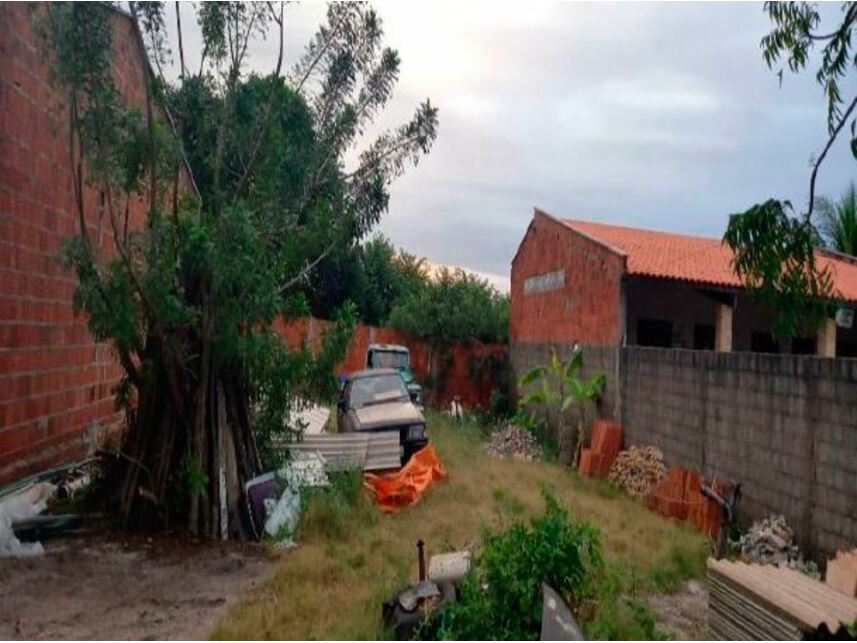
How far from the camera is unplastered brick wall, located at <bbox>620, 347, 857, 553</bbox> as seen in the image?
772cm

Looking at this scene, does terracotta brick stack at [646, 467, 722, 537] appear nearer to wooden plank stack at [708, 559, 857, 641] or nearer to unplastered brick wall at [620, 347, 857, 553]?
unplastered brick wall at [620, 347, 857, 553]

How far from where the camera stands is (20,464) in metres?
7.94

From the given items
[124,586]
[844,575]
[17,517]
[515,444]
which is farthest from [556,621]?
[515,444]

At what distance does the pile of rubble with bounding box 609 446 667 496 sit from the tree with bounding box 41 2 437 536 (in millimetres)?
5462

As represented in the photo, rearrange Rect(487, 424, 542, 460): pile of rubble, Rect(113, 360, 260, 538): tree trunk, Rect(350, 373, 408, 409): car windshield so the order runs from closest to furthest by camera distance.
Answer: Rect(113, 360, 260, 538): tree trunk
Rect(350, 373, 408, 409): car windshield
Rect(487, 424, 542, 460): pile of rubble

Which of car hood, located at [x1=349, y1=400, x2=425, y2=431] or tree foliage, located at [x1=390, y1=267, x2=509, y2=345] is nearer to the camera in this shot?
car hood, located at [x1=349, y1=400, x2=425, y2=431]

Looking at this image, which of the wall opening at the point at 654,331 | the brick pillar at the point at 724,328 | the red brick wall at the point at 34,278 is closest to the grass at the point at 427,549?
the red brick wall at the point at 34,278

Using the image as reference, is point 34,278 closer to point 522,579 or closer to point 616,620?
point 522,579

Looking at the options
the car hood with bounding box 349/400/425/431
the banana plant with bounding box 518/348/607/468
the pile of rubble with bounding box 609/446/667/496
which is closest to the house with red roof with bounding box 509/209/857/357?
the banana plant with bounding box 518/348/607/468

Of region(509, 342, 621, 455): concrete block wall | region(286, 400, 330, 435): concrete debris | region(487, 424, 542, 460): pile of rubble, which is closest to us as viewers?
region(286, 400, 330, 435): concrete debris

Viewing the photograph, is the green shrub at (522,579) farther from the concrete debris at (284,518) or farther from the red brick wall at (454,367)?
the red brick wall at (454,367)

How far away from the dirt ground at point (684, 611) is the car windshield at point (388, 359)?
541 inches

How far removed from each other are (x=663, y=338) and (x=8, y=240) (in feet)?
48.7

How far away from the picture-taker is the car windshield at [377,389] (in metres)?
13.5
